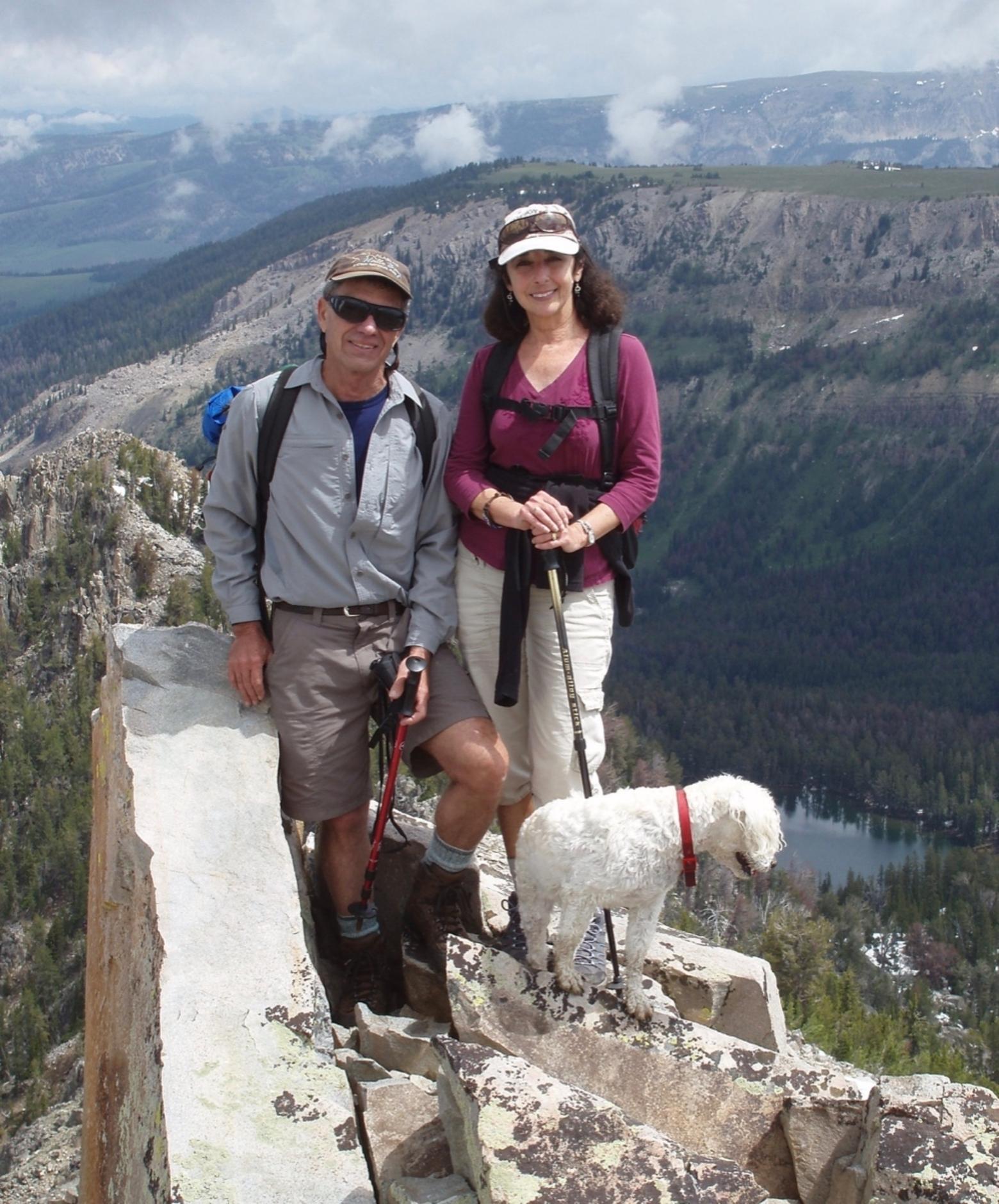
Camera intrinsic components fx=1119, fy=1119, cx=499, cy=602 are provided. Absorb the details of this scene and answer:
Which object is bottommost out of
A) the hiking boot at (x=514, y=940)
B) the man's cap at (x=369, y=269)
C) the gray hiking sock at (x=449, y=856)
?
the hiking boot at (x=514, y=940)

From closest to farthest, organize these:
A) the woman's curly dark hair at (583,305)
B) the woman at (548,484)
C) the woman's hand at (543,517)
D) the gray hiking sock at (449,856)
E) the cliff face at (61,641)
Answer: the woman's hand at (543,517) → the woman at (548,484) → the woman's curly dark hair at (583,305) → the gray hiking sock at (449,856) → the cliff face at (61,641)

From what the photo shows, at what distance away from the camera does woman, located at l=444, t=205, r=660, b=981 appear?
8375 mm

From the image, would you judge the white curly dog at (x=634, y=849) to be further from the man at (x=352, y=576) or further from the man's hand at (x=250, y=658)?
the man's hand at (x=250, y=658)

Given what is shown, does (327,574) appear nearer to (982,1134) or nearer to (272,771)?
(272,771)

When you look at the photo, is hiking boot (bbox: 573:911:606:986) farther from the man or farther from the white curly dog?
the man

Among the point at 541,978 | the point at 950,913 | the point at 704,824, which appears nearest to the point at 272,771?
the point at 541,978

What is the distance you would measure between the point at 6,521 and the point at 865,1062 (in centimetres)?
9750

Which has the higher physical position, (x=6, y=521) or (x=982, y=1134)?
(x=982, y=1134)

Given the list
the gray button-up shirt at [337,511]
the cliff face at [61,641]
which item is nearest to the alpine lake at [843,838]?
the cliff face at [61,641]

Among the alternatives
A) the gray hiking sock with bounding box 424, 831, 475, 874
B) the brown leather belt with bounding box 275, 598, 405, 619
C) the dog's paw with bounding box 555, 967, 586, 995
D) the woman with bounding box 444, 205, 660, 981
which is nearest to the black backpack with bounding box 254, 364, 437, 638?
the woman with bounding box 444, 205, 660, 981

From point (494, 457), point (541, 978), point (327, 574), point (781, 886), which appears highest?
point (494, 457)

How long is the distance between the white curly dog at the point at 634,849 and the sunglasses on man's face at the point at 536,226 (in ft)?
13.6

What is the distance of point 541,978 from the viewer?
321 inches

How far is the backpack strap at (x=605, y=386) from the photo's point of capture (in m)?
8.39
